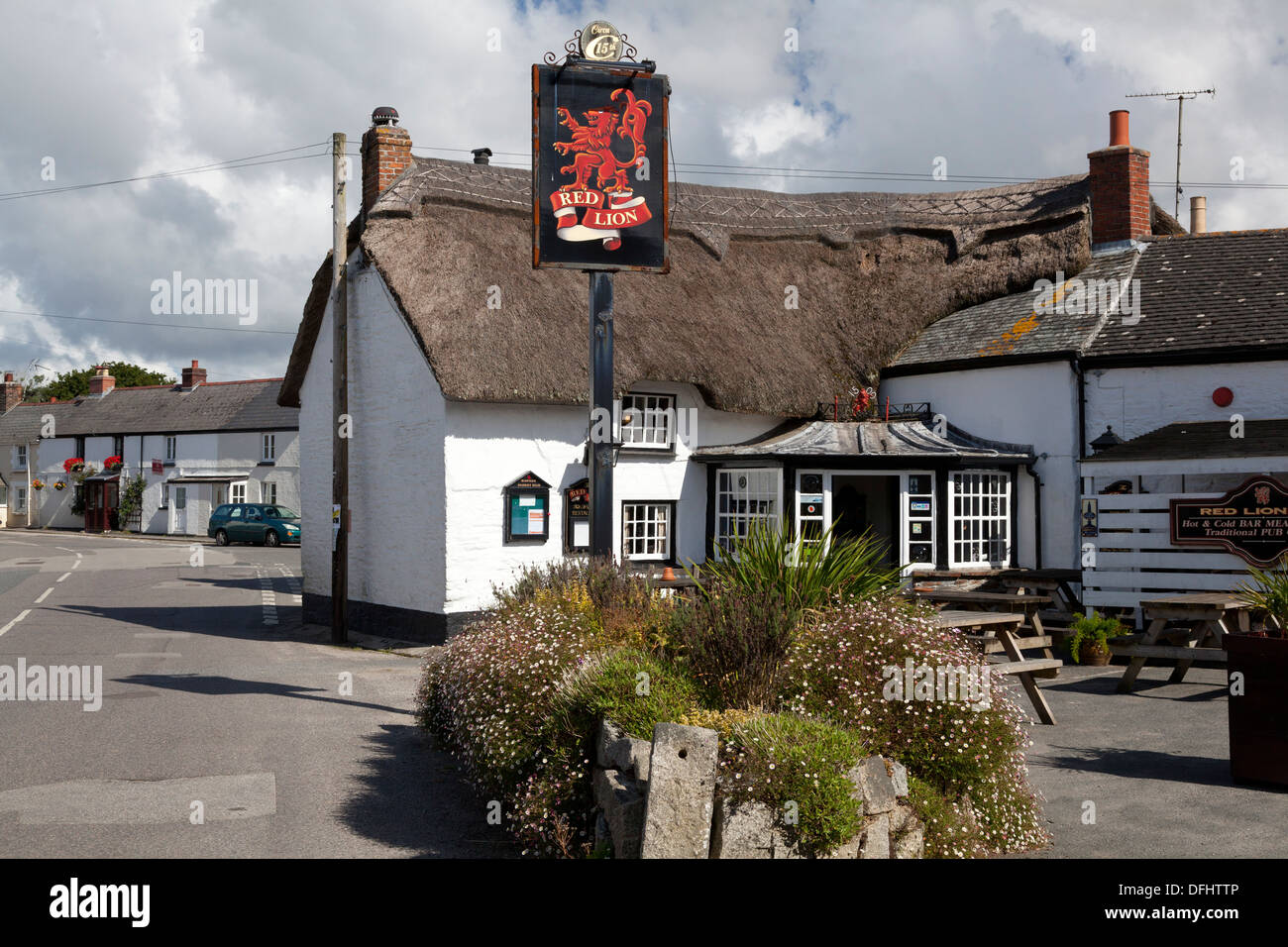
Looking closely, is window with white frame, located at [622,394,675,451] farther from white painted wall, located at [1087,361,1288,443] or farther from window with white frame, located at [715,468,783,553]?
white painted wall, located at [1087,361,1288,443]

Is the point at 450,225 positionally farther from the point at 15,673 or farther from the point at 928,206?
the point at 928,206

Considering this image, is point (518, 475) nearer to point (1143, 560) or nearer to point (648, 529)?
point (648, 529)

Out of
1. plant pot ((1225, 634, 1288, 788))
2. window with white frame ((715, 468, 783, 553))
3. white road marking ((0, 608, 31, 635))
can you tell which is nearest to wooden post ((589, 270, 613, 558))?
plant pot ((1225, 634, 1288, 788))

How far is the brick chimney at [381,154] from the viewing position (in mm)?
17812

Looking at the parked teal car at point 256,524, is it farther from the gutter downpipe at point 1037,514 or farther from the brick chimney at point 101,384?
the gutter downpipe at point 1037,514

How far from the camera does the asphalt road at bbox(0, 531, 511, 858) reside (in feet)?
21.8

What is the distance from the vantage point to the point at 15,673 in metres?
12.2

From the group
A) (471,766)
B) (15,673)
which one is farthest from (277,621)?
(471,766)

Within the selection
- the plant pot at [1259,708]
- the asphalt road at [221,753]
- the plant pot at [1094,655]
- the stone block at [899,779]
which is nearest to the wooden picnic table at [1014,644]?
the plant pot at [1259,708]

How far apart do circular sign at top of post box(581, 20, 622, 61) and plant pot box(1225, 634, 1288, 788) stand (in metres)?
7.10

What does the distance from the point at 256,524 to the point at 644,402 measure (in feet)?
94.2

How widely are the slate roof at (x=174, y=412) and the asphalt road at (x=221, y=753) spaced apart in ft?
97.6
